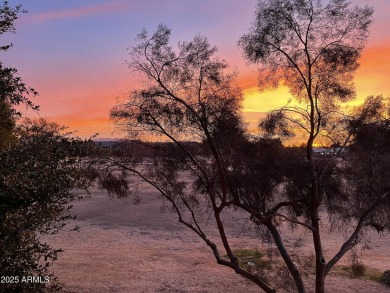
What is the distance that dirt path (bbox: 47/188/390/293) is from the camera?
20281 mm

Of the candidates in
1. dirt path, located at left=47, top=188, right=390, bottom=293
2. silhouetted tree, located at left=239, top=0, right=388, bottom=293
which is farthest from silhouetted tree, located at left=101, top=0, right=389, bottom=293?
dirt path, located at left=47, top=188, right=390, bottom=293

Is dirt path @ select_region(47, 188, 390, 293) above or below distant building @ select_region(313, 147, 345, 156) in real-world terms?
below

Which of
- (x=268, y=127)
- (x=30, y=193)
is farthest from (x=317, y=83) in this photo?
(x=30, y=193)

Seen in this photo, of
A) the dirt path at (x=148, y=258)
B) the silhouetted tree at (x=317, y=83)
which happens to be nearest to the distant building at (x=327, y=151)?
the silhouetted tree at (x=317, y=83)

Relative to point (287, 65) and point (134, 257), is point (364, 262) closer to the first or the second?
point (134, 257)

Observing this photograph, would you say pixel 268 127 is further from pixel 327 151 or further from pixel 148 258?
pixel 148 258

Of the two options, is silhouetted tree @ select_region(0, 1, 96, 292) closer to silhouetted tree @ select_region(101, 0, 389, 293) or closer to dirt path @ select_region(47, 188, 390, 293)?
silhouetted tree @ select_region(101, 0, 389, 293)

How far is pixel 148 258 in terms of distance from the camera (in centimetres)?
2503

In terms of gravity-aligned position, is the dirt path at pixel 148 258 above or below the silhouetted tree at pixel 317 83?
below

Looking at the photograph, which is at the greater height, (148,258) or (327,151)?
(327,151)

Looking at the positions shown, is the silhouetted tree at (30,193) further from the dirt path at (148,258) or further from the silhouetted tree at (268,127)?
the dirt path at (148,258)

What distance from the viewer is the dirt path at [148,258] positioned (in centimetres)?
2028

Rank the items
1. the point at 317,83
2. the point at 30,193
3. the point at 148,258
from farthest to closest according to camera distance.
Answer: the point at 148,258 < the point at 317,83 < the point at 30,193

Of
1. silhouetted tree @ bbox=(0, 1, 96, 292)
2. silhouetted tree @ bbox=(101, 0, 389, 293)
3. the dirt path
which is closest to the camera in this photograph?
silhouetted tree @ bbox=(0, 1, 96, 292)
